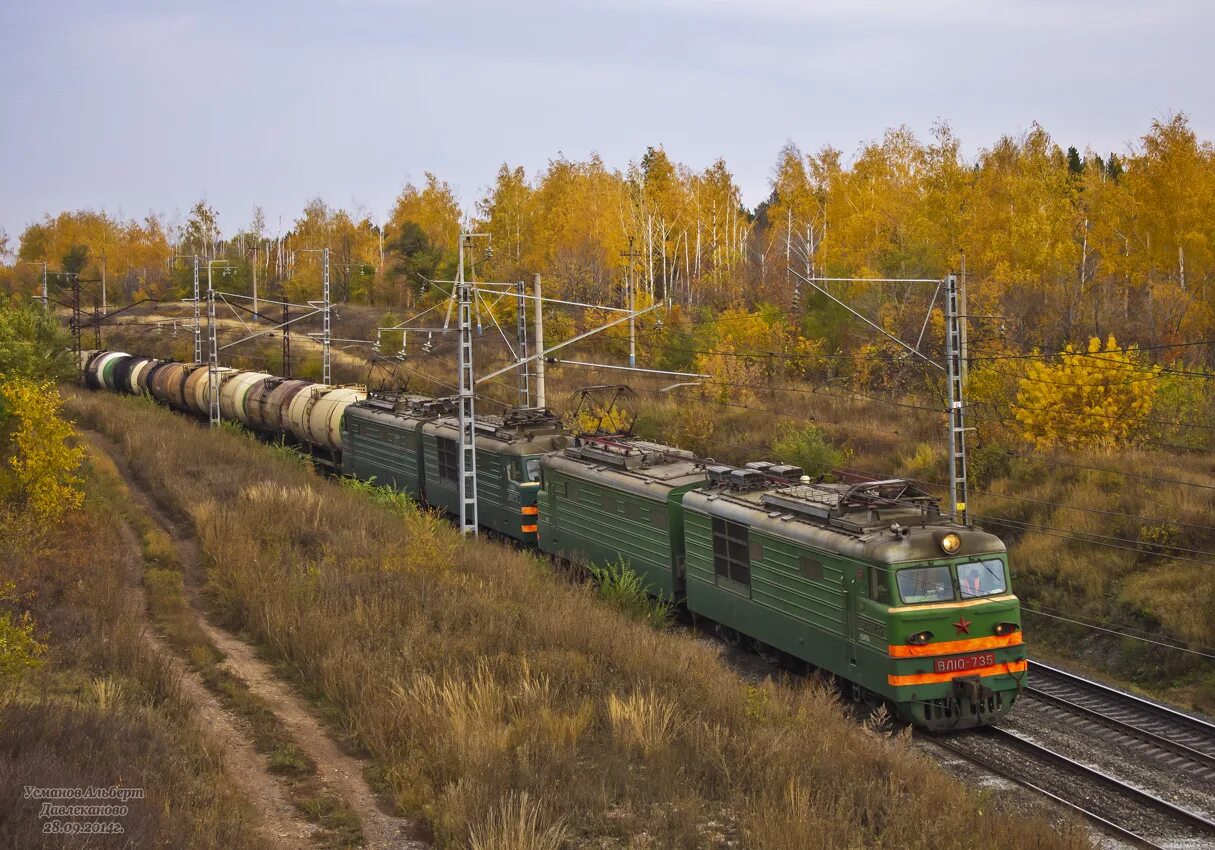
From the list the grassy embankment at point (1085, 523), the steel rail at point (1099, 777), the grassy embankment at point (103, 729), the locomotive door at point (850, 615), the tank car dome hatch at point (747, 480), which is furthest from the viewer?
the grassy embankment at point (1085, 523)

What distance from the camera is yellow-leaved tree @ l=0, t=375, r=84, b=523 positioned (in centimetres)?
2380

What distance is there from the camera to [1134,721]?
626 inches

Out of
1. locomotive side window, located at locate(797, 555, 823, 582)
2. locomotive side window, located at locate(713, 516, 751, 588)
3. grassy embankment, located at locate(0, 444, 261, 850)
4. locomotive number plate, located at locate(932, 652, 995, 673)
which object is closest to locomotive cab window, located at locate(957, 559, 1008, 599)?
locomotive number plate, located at locate(932, 652, 995, 673)

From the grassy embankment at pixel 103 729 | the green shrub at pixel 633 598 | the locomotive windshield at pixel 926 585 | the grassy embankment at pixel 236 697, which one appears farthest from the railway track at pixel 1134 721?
the grassy embankment at pixel 103 729

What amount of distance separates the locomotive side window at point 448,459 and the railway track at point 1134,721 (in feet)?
46.5

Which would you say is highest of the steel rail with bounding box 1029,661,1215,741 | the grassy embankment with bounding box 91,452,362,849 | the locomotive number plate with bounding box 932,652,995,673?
the locomotive number plate with bounding box 932,652,995,673

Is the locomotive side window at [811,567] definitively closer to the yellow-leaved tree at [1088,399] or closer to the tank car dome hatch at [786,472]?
the tank car dome hatch at [786,472]

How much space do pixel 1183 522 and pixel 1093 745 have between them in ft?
30.9

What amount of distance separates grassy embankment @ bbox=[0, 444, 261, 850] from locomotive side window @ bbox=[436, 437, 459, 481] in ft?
29.6

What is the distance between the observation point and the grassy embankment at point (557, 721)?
9.99 metres

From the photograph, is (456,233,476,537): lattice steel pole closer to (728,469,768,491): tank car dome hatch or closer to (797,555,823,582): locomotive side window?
(728,469,768,491): tank car dome hatch

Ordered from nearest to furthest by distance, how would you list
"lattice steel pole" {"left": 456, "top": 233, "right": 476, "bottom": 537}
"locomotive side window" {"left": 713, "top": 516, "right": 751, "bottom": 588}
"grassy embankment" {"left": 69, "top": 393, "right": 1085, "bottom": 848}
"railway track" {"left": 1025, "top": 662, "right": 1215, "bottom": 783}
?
"grassy embankment" {"left": 69, "top": 393, "right": 1085, "bottom": 848} < "railway track" {"left": 1025, "top": 662, "right": 1215, "bottom": 783} < "locomotive side window" {"left": 713, "top": 516, "right": 751, "bottom": 588} < "lattice steel pole" {"left": 456, "top": 233, "right": 476, "bottom": 537}

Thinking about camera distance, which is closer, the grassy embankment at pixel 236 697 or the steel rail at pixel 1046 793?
the grassy embankment at pixel 236 697

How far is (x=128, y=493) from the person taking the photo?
102 feet
